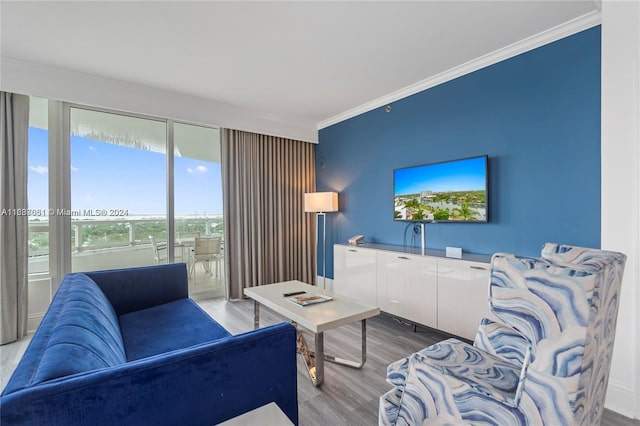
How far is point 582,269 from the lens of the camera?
2.93 ft

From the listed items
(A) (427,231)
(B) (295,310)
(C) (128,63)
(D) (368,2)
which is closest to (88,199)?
(C) (128,63)

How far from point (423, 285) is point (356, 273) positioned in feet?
3.09

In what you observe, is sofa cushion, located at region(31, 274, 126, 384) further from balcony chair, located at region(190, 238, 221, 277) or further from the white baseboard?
the white baseboard

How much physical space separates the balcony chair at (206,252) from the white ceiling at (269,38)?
78.2 inches

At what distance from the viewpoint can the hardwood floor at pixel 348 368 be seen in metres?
1.76

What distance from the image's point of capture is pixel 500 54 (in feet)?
8.63

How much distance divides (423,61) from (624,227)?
6.60 feet

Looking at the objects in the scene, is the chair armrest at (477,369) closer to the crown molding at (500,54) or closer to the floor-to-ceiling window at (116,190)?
the crown molding at (500,54)

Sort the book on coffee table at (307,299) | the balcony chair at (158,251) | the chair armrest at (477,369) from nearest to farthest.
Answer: the chair armrest at (477,369) < the book on coffee table at (307,299) < the balcony chair at (158,251)

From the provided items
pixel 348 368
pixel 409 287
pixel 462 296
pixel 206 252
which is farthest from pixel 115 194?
pixel 462 296

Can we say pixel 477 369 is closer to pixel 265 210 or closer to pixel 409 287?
A: pixel 409 287

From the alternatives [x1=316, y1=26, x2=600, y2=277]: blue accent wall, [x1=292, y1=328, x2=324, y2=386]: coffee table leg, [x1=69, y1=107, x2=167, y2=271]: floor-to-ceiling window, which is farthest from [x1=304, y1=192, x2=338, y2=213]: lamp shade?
[x1=292, y1=328, x2=324, y2=386]: coffee table leg

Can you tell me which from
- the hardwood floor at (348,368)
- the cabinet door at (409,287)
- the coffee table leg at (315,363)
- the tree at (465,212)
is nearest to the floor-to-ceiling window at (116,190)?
the hardwood floor at (348,368)

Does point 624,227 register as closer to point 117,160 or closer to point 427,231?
point 427,231
